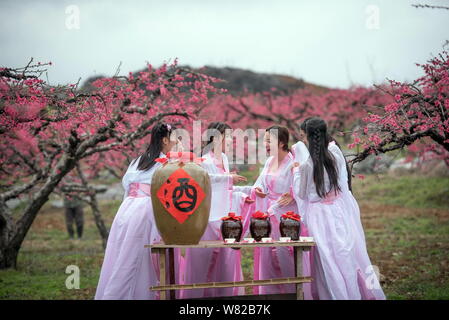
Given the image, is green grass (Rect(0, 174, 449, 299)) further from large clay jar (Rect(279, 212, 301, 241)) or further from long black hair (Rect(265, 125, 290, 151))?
large clay jar (Rect(279, 212, 301, 241))

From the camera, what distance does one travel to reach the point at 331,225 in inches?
162

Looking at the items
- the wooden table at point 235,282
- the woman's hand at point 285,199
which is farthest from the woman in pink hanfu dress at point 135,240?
the woman's hand at point 285,199

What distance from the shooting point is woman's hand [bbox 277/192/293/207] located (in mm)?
4625

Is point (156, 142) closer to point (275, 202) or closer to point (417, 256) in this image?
point (275, 202)

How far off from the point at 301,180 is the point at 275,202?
2.23ft

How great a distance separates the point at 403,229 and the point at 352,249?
745cm

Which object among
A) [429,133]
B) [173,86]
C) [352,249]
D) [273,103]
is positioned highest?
[273,103]

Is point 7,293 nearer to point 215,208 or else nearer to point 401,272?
point 215,208

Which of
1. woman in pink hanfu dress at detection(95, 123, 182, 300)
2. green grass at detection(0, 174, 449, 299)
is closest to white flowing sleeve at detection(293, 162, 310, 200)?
woman in pink hanfu dress at detection(95, 123, 182, 300)

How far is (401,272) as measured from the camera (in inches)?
276

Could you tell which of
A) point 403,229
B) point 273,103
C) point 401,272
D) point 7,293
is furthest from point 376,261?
point 273,103

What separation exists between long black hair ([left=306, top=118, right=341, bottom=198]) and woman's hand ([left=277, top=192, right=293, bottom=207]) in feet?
1.67

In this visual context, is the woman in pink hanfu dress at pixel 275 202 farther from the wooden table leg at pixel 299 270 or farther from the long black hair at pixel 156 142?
the long black hair at pixel 156 142

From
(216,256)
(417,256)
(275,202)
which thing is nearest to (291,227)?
(275,202)
